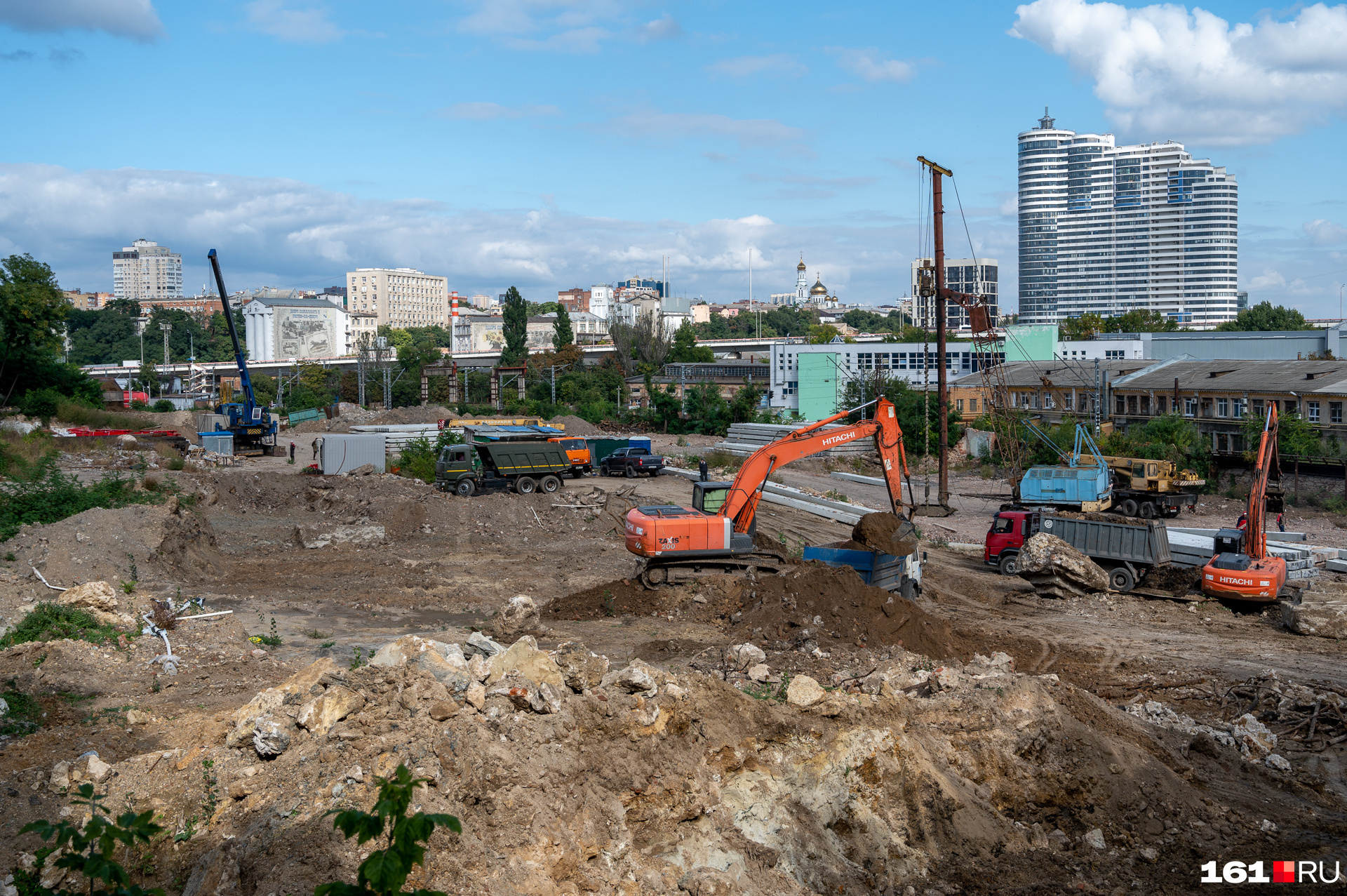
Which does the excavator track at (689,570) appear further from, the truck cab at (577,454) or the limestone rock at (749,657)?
the truck cab at (577,454)

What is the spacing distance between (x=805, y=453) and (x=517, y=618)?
7017mm

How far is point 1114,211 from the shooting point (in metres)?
166

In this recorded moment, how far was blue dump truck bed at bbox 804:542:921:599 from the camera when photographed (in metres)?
18.8

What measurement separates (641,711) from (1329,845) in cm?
716

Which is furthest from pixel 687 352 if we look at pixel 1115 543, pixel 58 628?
pixel 58 628

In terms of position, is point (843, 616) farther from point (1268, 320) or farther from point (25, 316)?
point (1268, 320)

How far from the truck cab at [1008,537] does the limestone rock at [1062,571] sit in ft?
6.38

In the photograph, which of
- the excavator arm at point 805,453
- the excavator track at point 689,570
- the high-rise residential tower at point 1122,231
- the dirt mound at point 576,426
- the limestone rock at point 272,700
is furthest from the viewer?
the high-rise residential tower at point 1122,231

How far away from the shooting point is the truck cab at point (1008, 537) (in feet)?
77.1

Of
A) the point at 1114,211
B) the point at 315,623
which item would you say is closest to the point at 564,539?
the point at 315,623

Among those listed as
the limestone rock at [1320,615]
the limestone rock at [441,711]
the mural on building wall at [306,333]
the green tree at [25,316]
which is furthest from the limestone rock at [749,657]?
the mural on building wall at [306,333]

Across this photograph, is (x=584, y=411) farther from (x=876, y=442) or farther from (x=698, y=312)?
(x=698, y=312)

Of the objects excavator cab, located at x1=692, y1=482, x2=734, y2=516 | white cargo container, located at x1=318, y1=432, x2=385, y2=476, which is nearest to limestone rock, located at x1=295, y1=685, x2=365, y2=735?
excavator cab, located at x1=692, y1=482, x2=734, y2=516

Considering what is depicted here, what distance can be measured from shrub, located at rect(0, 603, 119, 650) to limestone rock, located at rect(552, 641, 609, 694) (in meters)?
7.89
